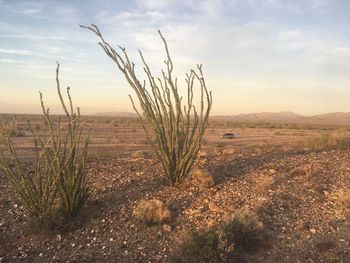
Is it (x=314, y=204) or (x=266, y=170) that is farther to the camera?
(x=266, y=170)

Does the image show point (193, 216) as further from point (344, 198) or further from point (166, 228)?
point (344, 198)

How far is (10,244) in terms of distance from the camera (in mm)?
7031

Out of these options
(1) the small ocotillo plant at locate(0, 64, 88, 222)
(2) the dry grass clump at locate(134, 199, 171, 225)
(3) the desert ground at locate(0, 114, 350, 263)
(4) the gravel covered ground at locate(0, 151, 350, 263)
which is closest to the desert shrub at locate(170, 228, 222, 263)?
(3) the desert ground at locate(0, 114, 350, 263)

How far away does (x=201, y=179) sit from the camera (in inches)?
358

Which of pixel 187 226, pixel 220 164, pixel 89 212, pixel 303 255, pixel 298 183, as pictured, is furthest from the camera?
pixel 220 164

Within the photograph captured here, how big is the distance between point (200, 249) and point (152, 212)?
1.44 metres

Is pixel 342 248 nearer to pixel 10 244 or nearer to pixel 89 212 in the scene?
pixel 89 212

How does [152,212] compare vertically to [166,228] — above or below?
above

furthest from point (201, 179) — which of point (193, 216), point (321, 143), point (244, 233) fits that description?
point (321, 143)

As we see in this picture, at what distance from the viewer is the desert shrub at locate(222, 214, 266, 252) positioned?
684cm

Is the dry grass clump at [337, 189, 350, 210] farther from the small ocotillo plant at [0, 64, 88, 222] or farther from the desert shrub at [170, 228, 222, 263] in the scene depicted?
the small ocotillo plant at [0, 64, 88, 222]

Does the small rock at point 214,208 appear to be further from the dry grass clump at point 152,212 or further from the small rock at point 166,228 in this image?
the small rock at point 166,228

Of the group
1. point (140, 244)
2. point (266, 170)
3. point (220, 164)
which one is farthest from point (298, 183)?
point (140, 244)

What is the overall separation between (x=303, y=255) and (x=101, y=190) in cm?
419
